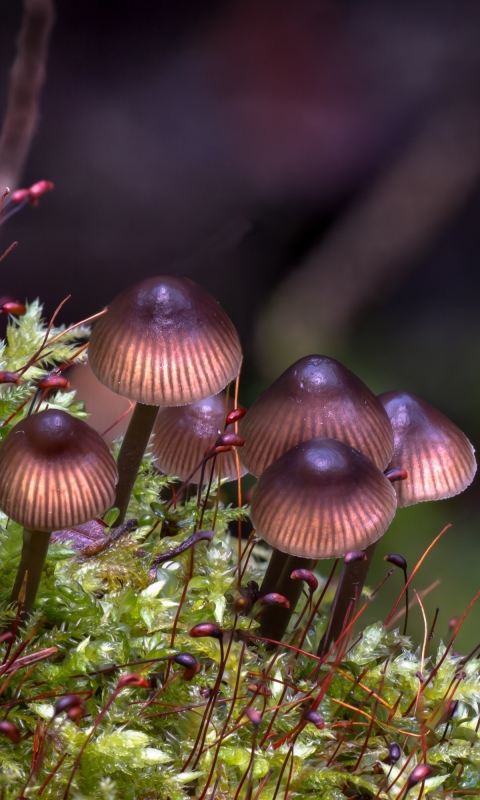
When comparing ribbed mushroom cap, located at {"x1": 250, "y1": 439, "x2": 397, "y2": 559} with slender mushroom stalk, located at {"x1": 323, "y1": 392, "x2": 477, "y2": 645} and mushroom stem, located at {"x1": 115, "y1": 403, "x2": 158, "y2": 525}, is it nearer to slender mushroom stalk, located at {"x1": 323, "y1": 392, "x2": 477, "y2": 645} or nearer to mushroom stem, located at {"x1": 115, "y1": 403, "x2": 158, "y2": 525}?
slender mushroom stalk, located at {"x1": 323, "y1": 392, "x2": 477, "y2": 645}


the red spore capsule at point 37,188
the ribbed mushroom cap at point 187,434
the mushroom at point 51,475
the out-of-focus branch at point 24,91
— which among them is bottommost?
the ribbed mushroom cap at point 187,434

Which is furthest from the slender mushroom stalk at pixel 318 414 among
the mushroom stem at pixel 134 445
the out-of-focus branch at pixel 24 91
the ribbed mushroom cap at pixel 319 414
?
the out-of-focus branch at pixel 24 91

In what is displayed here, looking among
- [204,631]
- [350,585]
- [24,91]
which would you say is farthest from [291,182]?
[204,631]

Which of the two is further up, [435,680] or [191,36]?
[191,36]

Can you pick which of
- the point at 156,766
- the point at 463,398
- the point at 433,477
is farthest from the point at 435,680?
the point at 463,398

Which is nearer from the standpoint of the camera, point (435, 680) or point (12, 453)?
point (12, 453)

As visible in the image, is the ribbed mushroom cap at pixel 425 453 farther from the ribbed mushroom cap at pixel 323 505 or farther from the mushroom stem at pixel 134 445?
→ the mushroom stem at pixel 134 445

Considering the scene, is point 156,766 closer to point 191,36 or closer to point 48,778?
point 48,778
